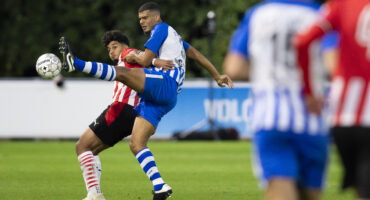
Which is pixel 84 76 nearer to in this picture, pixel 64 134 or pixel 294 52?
pixel 64 134

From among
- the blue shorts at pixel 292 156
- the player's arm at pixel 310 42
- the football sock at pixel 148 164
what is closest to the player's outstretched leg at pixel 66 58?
the football sock at pixel 148 164

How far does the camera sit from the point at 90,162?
9469 mm

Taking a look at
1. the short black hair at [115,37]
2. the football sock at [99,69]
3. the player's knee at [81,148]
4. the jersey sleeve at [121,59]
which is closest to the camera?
the football sock at [99,69]

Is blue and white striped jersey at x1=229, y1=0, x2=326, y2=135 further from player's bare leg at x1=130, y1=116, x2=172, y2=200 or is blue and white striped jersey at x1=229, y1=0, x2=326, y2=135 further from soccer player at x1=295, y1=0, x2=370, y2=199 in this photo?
player's bare leg at x1=130, y1=116, x2=172, y2=200

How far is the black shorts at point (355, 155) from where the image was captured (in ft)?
16.1

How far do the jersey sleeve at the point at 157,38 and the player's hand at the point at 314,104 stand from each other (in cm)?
441

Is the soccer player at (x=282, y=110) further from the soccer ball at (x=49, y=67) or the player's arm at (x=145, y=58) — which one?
the soccer ball at (x=49, y=67)

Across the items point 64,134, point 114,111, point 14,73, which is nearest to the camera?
point 114,111

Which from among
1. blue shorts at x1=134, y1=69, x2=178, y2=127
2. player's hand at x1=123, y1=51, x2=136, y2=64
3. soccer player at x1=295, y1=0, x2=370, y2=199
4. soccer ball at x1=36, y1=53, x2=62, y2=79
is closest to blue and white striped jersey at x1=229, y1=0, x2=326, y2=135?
soccer player at x1=295, y1=0, x2=370, y2=199

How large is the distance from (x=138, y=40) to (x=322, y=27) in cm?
3018

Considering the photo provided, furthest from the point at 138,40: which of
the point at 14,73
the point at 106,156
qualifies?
the point at 106,156

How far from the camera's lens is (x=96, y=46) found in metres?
35.3

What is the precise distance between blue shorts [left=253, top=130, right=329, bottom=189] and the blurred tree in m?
27.8

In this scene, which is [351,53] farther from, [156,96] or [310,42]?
[156,96]
